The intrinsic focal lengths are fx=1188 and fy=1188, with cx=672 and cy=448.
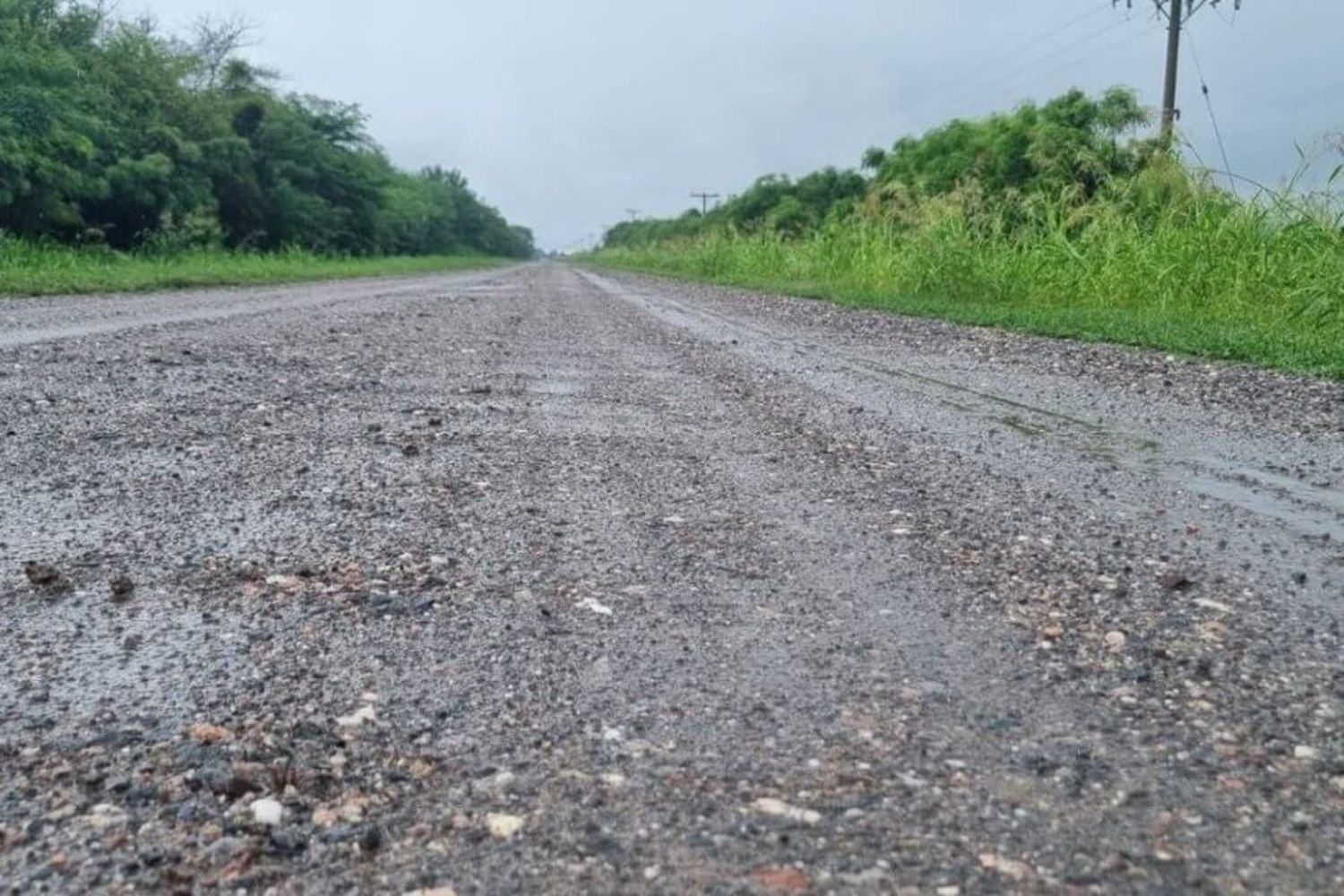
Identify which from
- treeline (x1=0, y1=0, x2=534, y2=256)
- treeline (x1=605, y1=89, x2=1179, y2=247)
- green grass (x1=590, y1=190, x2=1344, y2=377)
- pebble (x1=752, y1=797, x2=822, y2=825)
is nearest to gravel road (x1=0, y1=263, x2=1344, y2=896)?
pebble (x1=752, y1=797, x2=822, y2=825)

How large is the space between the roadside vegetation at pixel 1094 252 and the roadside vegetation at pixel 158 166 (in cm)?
1176

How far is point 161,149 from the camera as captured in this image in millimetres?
30781

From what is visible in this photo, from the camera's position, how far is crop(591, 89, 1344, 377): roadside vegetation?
1006cm

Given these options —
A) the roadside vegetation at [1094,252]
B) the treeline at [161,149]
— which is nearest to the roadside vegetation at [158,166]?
the treeline at [161,149]

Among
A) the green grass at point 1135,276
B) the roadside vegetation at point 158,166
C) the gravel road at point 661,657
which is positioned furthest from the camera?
the roadside vegetation at point 158,166

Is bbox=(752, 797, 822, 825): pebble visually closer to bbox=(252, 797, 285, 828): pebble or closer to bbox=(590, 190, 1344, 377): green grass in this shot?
bbox=(252, 797, 285, 828): pebble

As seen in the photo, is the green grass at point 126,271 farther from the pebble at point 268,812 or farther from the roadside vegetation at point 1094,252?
the pebble at point 268,812

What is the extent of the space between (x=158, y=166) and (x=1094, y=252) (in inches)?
901

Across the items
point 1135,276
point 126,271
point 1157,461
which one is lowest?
point 1157,461

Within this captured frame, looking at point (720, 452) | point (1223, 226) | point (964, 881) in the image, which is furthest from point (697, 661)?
point (1223, 226)

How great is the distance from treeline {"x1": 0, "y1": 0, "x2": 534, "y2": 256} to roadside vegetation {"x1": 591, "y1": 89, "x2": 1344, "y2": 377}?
14474 millimetres

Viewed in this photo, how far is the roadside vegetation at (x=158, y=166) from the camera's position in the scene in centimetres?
2227

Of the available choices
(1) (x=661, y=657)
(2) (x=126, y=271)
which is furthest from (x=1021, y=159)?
(1) (x=661, y=657)

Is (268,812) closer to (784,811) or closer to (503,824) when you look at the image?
(503,824)
